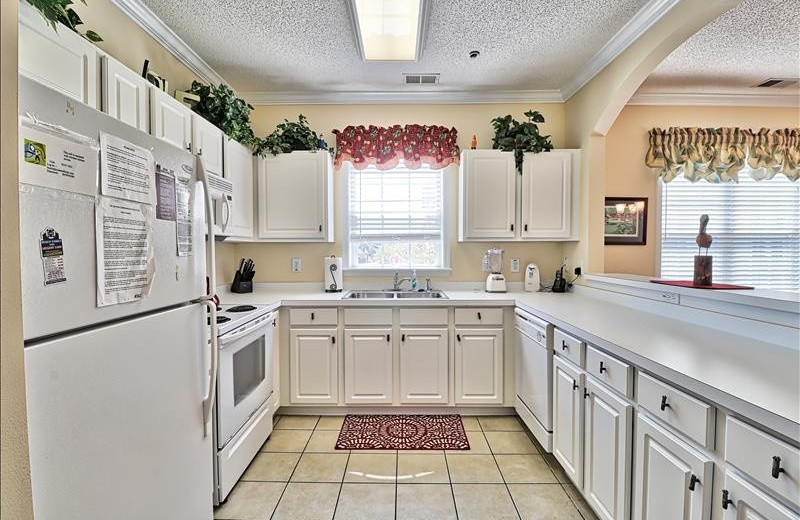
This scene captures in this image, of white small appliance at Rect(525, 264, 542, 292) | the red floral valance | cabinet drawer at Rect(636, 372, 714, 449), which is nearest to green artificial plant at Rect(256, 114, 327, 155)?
the red floral valance

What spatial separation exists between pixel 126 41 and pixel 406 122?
204 centimetres

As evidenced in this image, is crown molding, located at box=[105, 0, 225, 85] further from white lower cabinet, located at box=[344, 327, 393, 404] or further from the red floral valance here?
white lower cabinet, located at box=[344, 327, 393, 404]

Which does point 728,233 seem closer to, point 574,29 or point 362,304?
point 574,29

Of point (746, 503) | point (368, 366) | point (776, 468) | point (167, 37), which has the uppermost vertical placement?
point (167, 37)

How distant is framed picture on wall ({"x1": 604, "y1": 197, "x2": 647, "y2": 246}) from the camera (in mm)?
3307

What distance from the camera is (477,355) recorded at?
8.98 ft

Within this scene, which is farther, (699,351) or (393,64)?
(393,64)

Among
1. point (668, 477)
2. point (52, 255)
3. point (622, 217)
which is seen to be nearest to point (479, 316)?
point (668, 477)

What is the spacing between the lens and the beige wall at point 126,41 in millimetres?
1796

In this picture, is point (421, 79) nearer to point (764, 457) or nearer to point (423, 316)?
point (423, 316)

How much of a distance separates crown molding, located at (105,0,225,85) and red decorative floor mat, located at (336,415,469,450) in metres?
2.88

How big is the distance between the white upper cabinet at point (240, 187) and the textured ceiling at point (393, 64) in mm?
665

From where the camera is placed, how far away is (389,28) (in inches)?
90.4

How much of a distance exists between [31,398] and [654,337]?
2.05 metres
